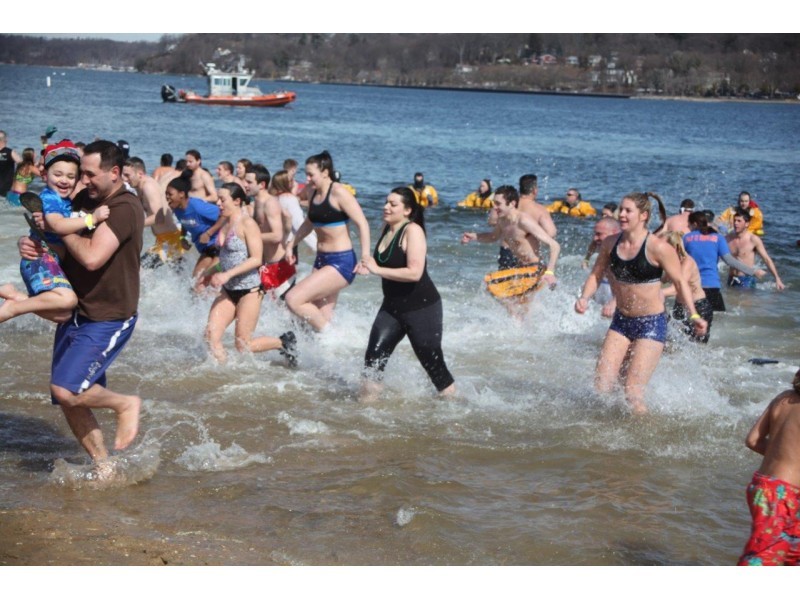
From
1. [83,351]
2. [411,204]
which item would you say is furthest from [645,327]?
[83,351]

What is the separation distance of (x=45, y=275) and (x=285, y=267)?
3611 millimetres

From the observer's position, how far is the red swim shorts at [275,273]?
26.2 feet

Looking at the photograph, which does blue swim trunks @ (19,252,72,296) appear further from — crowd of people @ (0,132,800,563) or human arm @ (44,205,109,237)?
human arm @ (44,205,109,237)

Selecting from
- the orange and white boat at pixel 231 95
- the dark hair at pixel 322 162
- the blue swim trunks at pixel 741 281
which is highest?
the orange and white boat at pixel 231 95

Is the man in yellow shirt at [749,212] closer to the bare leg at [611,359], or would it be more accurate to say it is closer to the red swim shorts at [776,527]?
the bare leg at [611,359]

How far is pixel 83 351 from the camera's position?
473cm

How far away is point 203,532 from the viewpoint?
4625 millimetres

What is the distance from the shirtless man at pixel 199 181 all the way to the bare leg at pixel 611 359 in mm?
5575

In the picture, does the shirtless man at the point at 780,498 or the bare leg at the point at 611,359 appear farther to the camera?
the bare leg at the point at 611,359

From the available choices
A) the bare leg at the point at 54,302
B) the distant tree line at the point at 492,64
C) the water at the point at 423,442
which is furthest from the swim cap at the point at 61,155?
the distant tree line at the point at 492,64

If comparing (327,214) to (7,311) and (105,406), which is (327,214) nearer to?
(7,311)

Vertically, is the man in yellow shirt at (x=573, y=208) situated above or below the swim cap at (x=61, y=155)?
below

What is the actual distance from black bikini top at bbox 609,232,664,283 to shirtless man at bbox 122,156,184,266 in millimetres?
5174
